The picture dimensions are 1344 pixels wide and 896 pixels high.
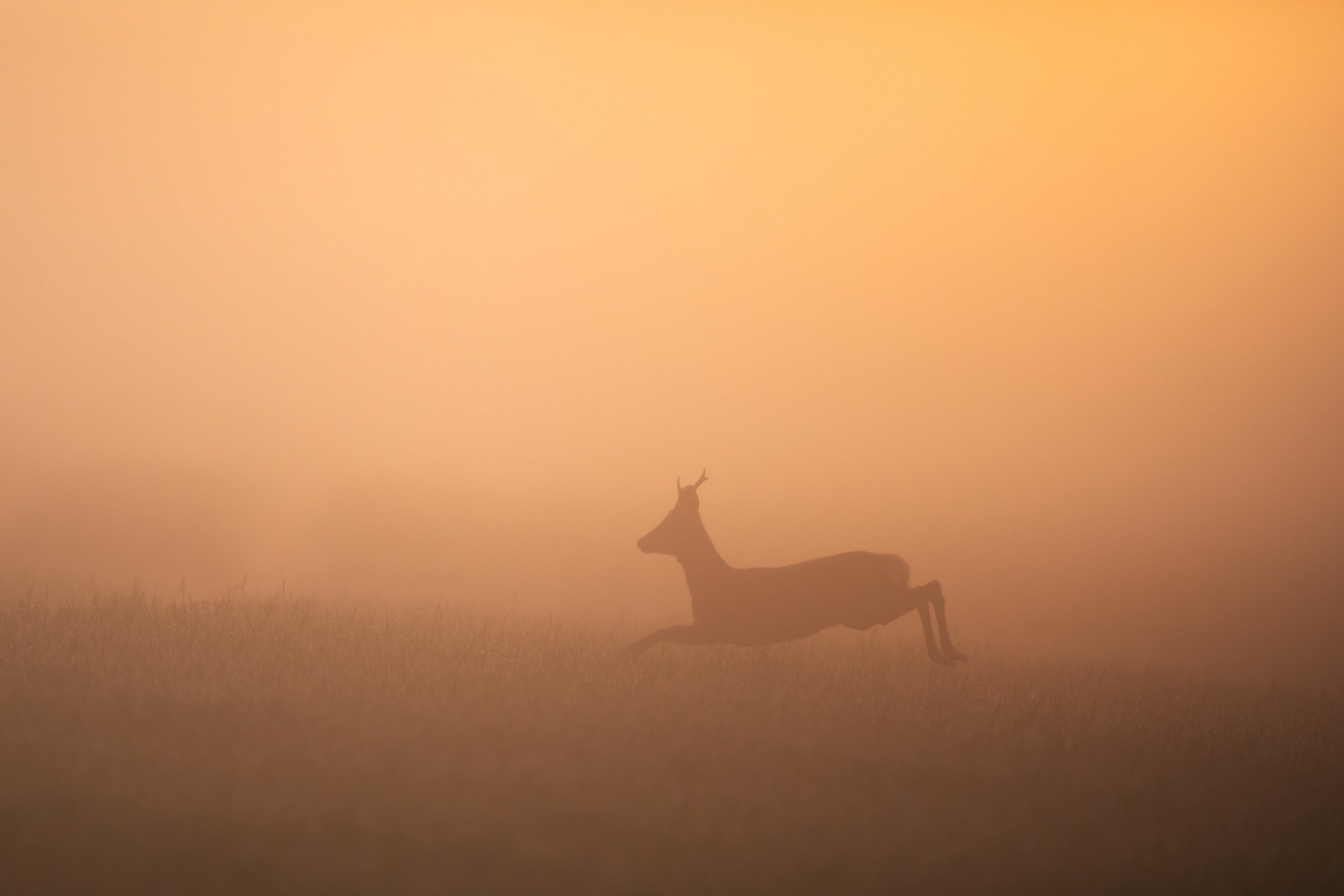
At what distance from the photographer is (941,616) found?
314 inches

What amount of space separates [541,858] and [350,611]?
5737mm

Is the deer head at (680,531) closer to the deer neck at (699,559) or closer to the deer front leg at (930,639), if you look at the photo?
the deer neck at (699,559)

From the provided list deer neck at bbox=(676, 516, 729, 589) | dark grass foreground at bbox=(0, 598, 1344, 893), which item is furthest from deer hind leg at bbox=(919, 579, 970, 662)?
deer neck at bbox=(676, 516, 729, 589)

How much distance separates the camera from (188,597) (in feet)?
29.0

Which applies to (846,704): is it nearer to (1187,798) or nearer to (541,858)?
(1187,798)

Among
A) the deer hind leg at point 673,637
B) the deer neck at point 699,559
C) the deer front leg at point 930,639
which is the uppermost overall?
the deer neck at point 699,559

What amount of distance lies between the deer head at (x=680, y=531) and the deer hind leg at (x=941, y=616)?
1.82 metres

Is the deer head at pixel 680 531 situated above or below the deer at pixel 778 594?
above

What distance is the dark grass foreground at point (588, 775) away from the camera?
12.4ft

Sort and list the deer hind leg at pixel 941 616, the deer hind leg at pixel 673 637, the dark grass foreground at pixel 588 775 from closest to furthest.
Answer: the dark grass foreground at pixel 588 775
the deer hind leg at pixel 673 637
the deer hind leg at pixel 941 616

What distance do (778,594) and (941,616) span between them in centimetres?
149

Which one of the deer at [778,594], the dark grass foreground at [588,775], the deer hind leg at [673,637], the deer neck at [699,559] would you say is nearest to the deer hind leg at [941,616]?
the deer at [778,594]

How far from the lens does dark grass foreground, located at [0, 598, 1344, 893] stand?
3.77m

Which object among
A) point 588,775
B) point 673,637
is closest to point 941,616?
point 673,637
